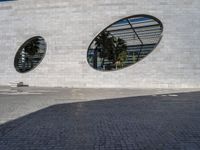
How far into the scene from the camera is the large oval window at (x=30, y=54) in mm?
23688

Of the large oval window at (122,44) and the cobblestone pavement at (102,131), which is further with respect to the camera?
the large oval window at (122,44)

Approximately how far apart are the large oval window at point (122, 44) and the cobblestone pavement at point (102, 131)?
43.2ft

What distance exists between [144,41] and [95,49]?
157 inches

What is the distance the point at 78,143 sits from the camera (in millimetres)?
5414

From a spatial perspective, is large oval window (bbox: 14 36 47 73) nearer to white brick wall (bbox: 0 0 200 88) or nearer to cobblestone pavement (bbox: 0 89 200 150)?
white brick wall (bbox: 0 0 200 88)

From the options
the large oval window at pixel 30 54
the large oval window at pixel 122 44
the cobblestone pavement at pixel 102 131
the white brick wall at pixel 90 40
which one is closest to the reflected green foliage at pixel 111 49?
the large oval window at pixel 122 44

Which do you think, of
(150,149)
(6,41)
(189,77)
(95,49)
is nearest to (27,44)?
(6,41)

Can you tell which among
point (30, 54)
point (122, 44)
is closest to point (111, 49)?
point (122, 44)

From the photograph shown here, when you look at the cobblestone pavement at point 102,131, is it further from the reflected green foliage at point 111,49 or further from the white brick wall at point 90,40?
the reflected green foliage at point 111,49

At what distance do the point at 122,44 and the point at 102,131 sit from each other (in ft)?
54.1

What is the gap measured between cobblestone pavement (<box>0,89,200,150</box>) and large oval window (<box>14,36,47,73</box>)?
49.4 feet

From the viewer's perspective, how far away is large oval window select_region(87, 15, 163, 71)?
22.2 meters

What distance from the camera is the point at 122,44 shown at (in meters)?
22.5

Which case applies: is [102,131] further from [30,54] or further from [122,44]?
[30,54]
